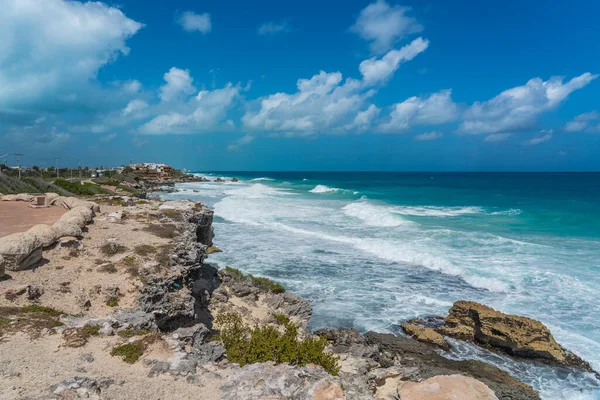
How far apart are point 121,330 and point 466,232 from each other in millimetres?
30242

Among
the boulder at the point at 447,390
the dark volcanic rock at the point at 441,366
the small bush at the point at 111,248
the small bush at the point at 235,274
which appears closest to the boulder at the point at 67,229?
the small bush at the point at 111,248

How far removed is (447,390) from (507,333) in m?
8.12

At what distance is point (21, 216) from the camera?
18.6 m

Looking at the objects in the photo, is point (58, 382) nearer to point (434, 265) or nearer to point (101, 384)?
point (101, 384)

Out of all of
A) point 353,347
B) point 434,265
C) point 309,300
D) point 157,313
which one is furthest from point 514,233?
point 157,313

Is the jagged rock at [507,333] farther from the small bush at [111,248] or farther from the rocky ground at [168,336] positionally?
the small bush at [111,248]

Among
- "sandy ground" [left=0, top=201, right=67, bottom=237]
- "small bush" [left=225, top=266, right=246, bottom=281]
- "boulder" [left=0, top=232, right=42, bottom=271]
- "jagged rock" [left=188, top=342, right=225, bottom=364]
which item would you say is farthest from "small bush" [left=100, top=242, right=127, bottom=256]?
"jagged rock" [left=188, top=342, right=225, bottom=364]

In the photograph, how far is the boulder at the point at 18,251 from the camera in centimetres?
1087

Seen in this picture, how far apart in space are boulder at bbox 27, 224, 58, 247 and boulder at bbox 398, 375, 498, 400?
12.7m

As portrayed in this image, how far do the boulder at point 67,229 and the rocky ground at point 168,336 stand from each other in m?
0.26

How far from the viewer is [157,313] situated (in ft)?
33.6

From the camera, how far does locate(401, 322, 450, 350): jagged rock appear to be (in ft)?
42.9

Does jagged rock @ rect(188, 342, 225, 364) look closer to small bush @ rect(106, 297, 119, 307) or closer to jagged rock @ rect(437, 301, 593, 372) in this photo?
small bush @ rect(106, 297, 119, 307)

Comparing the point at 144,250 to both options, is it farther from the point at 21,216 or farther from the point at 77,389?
the point at 21,216
